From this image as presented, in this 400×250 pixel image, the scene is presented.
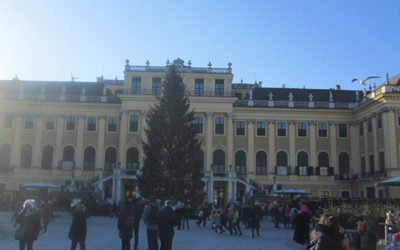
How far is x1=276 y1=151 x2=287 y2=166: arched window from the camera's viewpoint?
49281 mm

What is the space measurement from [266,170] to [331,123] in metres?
9.30

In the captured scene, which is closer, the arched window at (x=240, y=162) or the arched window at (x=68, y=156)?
the arched window at (x=68, y=156)

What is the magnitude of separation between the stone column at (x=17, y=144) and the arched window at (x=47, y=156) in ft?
8.63

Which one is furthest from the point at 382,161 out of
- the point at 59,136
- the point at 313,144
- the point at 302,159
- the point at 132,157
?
the point at 59,136

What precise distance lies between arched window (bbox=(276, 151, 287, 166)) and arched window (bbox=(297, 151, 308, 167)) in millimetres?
1586

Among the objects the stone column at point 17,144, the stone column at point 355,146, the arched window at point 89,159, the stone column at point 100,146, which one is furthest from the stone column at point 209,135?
the stone column at point 17,144

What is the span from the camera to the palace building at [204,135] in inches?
1900

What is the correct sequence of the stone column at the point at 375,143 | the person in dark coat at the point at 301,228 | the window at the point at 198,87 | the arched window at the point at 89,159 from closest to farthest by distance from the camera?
the person in dark coat at the point at 301,228
the stone column at the point at 375,143
the arched window at the point at 89,159
the window at the point at 198,87

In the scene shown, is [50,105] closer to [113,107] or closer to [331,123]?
[113,107]

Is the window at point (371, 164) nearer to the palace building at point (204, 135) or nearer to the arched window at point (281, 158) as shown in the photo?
the palace building at point (204, 135)

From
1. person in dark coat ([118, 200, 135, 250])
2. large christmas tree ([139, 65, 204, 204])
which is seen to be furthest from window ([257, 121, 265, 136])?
person in dark coat ([118, 200, 135, 250])

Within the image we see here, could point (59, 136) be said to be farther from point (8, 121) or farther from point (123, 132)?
point (123, 132)

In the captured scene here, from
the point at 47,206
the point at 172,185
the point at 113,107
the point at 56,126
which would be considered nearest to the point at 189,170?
the point at 172,185

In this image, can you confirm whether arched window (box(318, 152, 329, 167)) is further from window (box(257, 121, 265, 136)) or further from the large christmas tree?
the large christmas tree
